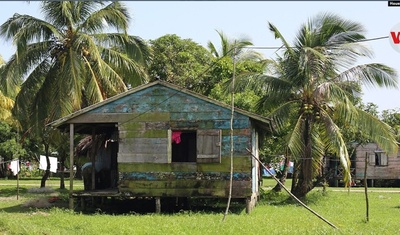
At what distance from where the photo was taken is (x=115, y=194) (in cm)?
1639

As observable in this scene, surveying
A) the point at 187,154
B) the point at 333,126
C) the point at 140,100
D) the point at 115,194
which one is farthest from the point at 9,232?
the point at 333,126

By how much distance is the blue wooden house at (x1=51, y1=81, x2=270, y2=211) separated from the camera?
1582 cm

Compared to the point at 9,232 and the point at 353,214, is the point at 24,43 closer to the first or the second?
the point at 9,232

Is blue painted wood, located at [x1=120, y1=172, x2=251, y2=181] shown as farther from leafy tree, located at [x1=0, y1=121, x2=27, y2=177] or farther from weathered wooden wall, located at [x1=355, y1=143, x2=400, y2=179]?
leafy tree, located at [x1=0, y1=121, x2=27, y2=177]

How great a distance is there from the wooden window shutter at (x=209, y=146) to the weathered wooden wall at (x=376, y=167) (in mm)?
19534

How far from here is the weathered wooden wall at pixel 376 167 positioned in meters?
33.1

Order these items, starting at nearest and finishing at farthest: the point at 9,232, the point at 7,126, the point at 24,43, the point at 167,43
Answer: the point at 9,232, the point at 24,43, the point at 167,43, the point at 7,126

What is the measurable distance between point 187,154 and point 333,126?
5.10 m

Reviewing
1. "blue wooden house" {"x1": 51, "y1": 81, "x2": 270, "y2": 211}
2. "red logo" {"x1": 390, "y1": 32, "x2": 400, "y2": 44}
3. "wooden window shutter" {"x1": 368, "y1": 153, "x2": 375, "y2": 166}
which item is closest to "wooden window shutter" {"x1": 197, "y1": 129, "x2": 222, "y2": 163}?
"blue wooden house" {"x1": 51, "y1": 81, "x2": 270, "y2": 211}

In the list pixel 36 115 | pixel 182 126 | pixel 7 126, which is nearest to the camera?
pixel 182 126

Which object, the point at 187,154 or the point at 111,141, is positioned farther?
the point at 111,141

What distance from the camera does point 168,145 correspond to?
16.1 m

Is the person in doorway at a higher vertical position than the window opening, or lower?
lower

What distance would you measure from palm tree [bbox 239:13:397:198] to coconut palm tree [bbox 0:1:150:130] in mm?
5301
